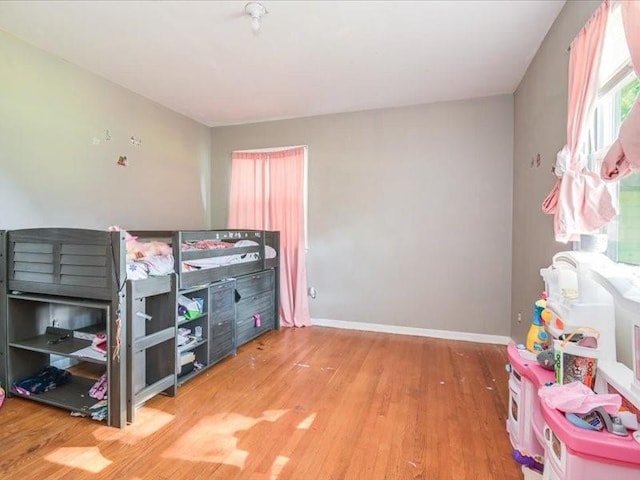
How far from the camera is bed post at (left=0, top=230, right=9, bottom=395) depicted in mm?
2047

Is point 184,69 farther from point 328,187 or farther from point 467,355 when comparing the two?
point 467,355

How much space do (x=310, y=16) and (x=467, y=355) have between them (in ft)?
9.64

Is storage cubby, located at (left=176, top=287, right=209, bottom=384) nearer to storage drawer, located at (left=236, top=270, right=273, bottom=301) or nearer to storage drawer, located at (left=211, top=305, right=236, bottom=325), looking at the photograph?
storage drawer, located at (left=211, top=305, right=236, bottom=325)

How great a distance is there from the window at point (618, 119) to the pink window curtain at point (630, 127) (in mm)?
Result: 425

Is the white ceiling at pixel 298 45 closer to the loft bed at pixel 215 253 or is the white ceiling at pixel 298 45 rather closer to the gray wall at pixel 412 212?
the gray wall at pixel 412 212

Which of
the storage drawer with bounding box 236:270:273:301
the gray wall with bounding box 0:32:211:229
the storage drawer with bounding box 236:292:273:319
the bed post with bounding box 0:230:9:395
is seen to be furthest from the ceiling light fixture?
the storage drawer with bounding box 236:292:273:319

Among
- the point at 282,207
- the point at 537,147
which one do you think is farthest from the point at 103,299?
the point at 537,147

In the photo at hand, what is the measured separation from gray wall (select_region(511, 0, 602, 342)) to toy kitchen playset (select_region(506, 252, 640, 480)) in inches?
25.4

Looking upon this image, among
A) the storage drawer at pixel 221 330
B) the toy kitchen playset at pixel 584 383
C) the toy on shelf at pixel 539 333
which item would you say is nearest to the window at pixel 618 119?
the toy kitchen playset at pixel 584 383

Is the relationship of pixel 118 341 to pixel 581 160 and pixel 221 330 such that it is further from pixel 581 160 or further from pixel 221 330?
pixel 581 160

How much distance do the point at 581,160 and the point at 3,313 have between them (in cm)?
350

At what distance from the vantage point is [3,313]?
2070mm

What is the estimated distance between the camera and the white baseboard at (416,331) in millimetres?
3170

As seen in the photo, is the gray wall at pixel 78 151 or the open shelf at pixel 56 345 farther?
the gray wall at pixel 78 151
